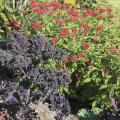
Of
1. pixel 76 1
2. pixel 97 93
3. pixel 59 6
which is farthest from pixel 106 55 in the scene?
pixel 76 1

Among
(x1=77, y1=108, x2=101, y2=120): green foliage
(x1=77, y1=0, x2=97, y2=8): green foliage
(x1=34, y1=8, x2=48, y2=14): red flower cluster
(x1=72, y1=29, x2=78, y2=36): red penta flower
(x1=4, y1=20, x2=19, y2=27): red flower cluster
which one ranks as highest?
(x1=34, y1=8, x2=48, y2=14): red flower cluster

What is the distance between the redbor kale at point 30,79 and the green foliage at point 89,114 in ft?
2.87

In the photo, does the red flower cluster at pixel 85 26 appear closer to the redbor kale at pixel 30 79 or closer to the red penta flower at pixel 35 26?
the red penta flower at pixel 35 26

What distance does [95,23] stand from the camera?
8.39m

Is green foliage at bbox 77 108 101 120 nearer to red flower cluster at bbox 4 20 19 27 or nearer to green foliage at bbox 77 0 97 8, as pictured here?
red flower cluster at bbox 4 20 19 27

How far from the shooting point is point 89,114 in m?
6.97

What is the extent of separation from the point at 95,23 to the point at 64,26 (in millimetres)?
732

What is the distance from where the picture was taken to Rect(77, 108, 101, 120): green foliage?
6876 millimetres

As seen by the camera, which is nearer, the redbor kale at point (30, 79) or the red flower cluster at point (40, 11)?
the redbor kale at point (30, 79)

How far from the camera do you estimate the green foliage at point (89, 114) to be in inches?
271

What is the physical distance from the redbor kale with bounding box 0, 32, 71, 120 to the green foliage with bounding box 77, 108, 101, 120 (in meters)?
0.88

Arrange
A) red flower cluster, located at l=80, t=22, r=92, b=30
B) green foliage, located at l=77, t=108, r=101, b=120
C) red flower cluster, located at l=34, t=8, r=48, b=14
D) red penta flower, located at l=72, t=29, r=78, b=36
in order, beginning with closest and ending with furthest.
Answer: green foliage, located at l=77, t=108, r=101, b=120, red penta flower, located at l=72, t=29, r=78, b=36, red flower cluster, located at l=80, t=22, r=92, b=30, red flower cluster, located at l=34, t=8, r=48, b=14

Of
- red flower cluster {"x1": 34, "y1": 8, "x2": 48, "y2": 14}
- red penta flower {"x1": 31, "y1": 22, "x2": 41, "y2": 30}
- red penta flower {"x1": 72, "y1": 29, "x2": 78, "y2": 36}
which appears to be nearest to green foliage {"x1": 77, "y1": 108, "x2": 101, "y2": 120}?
red penta flower {"x1": 72, "y1": 29, "x2": 78, "y2": 36}

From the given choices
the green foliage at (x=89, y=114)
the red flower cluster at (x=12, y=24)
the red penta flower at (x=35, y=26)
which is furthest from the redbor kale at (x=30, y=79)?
the red flower cluster at (x=12, y=24)
